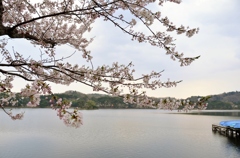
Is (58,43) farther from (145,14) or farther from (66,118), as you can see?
(66,118)

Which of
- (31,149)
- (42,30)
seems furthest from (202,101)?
(31,149)

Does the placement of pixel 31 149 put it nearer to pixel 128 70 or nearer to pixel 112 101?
pixel 128 70

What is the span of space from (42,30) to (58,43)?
848 millimetres

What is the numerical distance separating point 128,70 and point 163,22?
115cm

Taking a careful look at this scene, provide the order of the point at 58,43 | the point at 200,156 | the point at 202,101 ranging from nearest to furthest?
the point at 202,101, the point at 58,43, the point at 200,156

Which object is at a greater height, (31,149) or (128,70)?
(128,70)

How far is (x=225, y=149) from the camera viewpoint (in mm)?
24000

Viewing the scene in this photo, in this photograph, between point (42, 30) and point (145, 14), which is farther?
point (42, 30)

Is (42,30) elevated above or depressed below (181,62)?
above

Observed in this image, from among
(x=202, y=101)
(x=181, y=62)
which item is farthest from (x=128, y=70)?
(x=202, y=101)

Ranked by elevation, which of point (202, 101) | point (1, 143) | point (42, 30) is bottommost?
point (1, 143)

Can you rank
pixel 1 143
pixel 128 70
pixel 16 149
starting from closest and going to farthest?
pixel 128 70 → pixel 16 149 → pixel 1 143

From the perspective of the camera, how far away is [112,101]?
147875 mm

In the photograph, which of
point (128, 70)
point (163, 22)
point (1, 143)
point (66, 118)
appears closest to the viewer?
point (66, 118)
